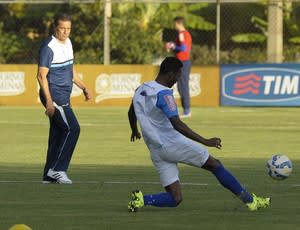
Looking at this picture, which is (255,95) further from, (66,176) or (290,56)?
(66,176)

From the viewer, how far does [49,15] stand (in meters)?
46.1

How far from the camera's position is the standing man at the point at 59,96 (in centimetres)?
1448

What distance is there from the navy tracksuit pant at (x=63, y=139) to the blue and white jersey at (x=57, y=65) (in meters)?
0.14

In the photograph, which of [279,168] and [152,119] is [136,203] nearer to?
[152,119]

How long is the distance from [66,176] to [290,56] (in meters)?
29.7

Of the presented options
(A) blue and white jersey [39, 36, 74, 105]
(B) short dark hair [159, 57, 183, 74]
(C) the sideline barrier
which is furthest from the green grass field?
(C) the sideline barrier

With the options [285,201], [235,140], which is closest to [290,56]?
[235,140]

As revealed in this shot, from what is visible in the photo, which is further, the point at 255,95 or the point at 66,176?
the point at 255,95

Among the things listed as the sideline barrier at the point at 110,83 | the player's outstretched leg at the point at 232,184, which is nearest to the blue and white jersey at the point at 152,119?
the player's outstretched leg at the point at 232,184

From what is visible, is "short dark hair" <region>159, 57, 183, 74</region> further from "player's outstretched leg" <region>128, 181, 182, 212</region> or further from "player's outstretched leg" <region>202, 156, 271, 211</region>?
"player's outstretched leg" <region>128, 181, 182, 212</region>

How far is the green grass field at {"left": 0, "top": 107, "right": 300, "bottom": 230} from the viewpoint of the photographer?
36.0ft

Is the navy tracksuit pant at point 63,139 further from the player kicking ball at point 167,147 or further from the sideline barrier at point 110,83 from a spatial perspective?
the sideline barrier at point 110,83

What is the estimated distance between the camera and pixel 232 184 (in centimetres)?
1159

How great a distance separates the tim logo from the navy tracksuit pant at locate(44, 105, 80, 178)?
1801 centimetres
